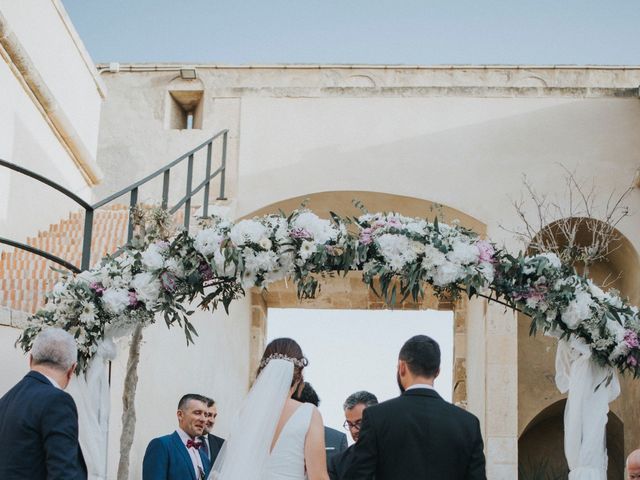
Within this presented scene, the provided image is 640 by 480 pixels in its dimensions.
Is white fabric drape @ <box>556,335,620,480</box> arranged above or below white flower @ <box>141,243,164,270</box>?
below

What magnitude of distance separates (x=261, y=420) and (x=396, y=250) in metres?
1.62

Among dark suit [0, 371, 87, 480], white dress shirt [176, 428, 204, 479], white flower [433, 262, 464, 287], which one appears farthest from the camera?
white dress shirt [176, 428, 204, 479]

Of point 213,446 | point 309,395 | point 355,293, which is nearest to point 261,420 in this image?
point 309,395

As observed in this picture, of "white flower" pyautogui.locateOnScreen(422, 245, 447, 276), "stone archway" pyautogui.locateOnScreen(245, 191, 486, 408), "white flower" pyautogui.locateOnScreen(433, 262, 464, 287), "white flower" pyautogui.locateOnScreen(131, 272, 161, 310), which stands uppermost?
"stone archway" pyautogui.locateOnScreen(245, 191, 486, 408)

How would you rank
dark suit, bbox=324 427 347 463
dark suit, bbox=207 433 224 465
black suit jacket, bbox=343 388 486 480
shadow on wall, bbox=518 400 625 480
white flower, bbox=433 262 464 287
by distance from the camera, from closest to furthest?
black suit jacket, bbox=343 388 486 480 < white flower, bbox=433 262 464 287 < dark suit, bbox=324 427 347 463 < dark suit, bbox=207 433 224 465 < shadow on wall, bbox=518 400 625 480

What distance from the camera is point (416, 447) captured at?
552 centimetres

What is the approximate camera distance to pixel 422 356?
5602 millimetres

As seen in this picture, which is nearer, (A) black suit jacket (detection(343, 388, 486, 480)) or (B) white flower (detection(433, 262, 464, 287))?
(A) black suit jacket (detection(343, 388, 486, 480))

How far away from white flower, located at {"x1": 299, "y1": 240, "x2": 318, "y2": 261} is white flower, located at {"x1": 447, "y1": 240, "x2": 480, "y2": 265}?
0.87m

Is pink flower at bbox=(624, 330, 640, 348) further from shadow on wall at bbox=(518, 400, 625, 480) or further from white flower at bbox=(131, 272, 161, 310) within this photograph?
shadow on wall at bbox=(518, 400, 625, 480)

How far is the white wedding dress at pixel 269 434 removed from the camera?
6.20 metres

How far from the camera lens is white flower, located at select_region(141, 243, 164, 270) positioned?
7.54 metres

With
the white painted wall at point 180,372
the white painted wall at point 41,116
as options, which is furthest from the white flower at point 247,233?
the white painted wall at point 41,116

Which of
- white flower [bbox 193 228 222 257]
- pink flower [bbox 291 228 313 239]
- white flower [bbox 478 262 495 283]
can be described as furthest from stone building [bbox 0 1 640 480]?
white flower [bbox 478 262 495 283]
